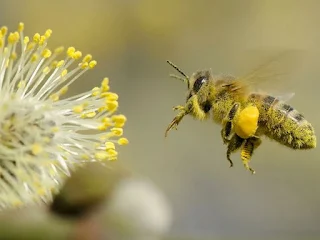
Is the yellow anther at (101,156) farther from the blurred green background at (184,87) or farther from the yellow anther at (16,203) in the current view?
the blurred green background at (184,87)

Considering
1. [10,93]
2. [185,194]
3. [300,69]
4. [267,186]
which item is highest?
[267,186]

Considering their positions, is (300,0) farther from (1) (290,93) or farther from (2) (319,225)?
(1) (290,93)

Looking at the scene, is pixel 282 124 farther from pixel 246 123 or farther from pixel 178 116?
pixel 178 116

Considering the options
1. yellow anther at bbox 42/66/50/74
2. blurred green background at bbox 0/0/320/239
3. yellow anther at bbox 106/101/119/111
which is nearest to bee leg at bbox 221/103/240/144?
yellow anther at bbox 106/101/119/111

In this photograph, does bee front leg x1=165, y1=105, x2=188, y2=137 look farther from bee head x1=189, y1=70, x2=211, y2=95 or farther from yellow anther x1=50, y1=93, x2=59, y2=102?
yellow anther x1=50, y1=93, x2=59, y2=102

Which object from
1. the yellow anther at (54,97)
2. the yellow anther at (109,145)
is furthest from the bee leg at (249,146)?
the yellow anther at (54,97)

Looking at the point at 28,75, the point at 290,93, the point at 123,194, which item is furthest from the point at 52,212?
the point at 290,93
